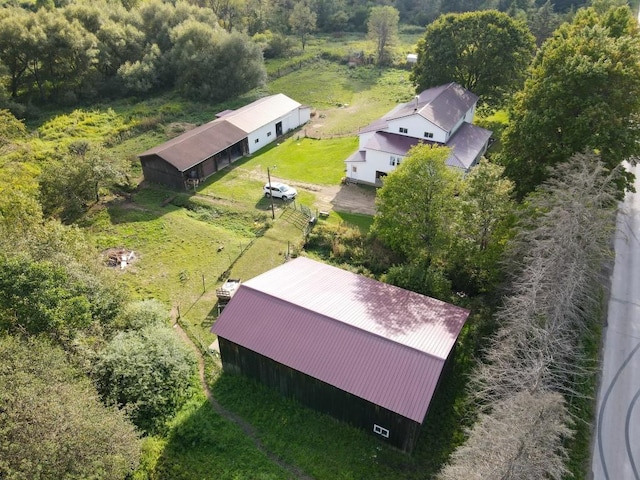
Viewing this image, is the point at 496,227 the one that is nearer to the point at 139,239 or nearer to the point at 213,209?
the point at 213,209

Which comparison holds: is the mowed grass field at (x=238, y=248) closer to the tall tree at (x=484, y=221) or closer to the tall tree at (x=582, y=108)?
the tall tree at (x=484, y=221)

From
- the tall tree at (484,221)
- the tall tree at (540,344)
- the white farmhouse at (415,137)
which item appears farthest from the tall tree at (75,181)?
the tall tree at (540,344)

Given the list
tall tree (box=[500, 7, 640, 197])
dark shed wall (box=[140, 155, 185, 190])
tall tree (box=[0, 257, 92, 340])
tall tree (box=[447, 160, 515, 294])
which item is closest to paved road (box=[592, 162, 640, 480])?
tall tree (box=[500, 7, 640, 197])

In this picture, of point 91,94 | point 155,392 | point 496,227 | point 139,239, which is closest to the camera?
point 155,392

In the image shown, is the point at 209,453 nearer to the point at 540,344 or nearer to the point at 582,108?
the point at 540,344

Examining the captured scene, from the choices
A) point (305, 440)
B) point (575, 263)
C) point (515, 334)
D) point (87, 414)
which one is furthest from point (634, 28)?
point (87, 414)

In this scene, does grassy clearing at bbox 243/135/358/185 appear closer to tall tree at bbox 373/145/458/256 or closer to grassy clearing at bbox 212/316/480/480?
tall tree at bbox 373/145/458/256

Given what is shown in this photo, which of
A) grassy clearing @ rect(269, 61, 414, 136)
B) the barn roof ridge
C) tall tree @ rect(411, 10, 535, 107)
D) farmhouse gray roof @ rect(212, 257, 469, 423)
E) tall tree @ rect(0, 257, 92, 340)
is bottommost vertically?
grassy clearing @ rect(269, 61, 414, 136)
